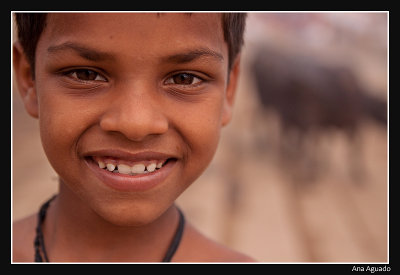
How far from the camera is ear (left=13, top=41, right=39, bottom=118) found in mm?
1173

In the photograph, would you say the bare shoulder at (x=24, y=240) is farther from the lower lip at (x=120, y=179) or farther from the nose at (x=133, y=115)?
the nose at (x=133, y=115)

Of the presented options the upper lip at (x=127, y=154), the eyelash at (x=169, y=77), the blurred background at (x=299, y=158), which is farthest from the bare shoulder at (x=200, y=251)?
the blurred background at (x=299, y=158)

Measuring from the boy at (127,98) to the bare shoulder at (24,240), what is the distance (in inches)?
14.9

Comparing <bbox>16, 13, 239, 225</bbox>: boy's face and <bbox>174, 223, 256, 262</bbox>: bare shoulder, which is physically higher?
<bbox>16, 13, 239, 225</bbox>: boy's face

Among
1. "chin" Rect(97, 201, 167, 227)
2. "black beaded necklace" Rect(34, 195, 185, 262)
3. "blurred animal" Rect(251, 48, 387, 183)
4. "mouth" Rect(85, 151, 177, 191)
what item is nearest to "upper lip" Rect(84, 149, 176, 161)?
"mouth" Rect(85, 151, 177, 191)

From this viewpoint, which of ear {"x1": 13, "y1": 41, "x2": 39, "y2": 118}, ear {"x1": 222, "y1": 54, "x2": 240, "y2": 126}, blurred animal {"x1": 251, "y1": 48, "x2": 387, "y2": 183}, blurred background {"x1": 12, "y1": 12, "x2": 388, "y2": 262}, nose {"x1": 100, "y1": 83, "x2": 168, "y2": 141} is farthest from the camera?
blurred animal {"x1": 251, "y1": 48, "x2": 387, "y2": 183}

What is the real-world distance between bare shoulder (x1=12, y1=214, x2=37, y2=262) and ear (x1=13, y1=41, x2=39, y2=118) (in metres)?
0.41

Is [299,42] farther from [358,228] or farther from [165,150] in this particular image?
[165,150]

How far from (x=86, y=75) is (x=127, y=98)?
122 millimetres

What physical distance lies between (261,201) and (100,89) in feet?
9.56

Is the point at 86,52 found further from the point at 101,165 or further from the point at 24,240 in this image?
the point at 24,240

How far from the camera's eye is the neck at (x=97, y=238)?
124 centimetres

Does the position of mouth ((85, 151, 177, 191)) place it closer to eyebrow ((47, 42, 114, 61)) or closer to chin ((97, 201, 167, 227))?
chin ((97, 201, 167, 227))

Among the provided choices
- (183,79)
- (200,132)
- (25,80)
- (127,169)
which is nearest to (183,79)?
(183,79)
